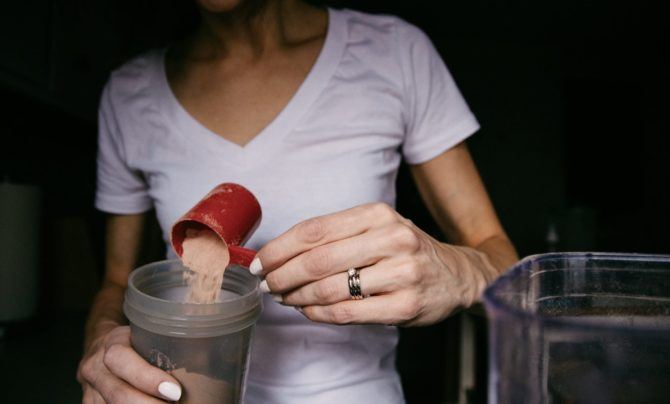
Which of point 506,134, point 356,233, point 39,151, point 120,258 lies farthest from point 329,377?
point 506,134

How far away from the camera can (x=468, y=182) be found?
807mm

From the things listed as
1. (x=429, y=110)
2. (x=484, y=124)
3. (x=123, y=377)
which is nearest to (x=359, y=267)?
(x=123, y=377)

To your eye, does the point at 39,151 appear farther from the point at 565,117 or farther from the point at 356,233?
the point at 565,117

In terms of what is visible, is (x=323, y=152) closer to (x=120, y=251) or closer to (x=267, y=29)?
(x=267, y=29)

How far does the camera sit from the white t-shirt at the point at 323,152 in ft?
2.47

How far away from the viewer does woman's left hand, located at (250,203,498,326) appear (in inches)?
19.1

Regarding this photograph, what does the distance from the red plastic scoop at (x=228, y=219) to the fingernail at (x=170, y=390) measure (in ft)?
0.43

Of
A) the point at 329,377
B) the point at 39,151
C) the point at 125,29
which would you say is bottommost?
the point at 329,377

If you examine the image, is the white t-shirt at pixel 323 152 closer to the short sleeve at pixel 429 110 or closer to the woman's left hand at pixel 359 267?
the short sleeve at pixel 429 110

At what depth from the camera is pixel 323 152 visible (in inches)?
30.4

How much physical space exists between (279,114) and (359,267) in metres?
0.35

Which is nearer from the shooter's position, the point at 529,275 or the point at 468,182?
the point at 529,275

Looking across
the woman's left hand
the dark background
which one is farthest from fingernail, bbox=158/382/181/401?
the dark background

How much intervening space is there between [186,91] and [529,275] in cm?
68
